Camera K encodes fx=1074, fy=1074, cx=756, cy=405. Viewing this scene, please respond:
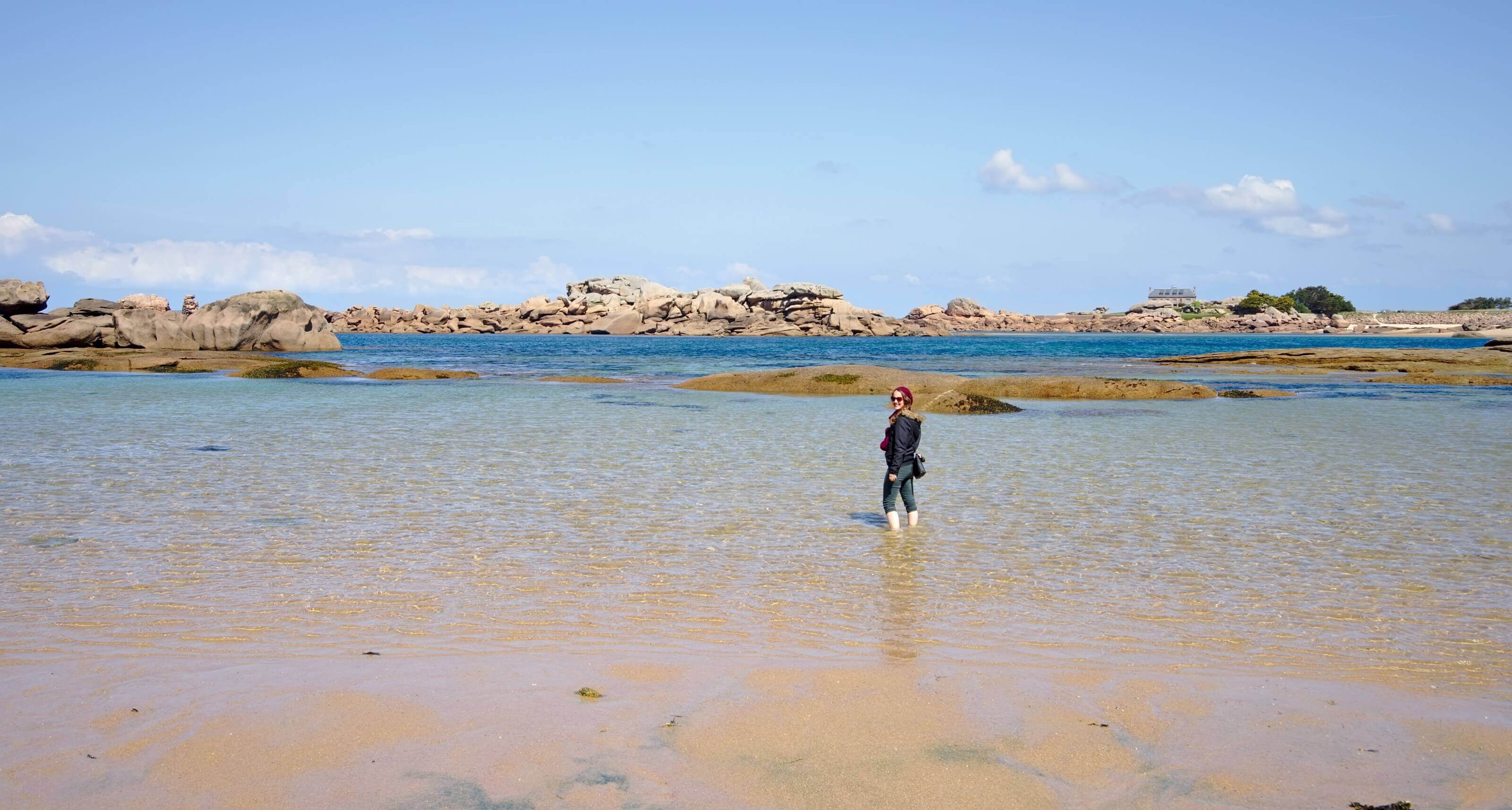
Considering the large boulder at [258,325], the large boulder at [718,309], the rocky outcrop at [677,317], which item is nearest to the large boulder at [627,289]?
the rocky outcrop at [677,317]

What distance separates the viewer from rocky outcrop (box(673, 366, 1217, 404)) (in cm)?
2741

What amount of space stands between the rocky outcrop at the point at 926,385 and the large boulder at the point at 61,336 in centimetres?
3450

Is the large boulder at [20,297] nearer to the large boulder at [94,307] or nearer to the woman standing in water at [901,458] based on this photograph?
the large boulder at [94,307]

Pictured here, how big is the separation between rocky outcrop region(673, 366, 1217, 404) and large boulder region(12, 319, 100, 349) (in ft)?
113

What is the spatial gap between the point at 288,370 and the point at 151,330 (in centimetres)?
2165

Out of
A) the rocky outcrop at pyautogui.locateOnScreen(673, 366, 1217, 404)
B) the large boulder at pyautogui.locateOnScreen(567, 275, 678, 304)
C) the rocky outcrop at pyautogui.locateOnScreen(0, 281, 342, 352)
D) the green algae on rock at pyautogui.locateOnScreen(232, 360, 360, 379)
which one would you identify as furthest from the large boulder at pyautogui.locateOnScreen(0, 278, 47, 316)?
the large boulder at pyautogui.locateOnScreen(567, 275, 678, 304)

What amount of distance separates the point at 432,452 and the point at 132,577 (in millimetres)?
A: 7705

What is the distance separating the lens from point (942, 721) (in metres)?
5.07

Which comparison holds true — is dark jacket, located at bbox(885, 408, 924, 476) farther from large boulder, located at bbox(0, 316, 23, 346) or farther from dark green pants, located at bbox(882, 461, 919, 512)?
large boulder, located at bbox(0, 316, 23, 346)

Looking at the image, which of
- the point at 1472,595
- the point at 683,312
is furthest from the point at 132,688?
the point at 683,312

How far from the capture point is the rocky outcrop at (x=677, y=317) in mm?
143500

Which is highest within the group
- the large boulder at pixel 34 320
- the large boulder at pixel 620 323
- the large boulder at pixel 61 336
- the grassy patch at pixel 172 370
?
the large boulder at pixel 620 323

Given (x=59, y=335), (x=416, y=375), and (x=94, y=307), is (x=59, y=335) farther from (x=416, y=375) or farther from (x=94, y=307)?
(x=416, y=375)

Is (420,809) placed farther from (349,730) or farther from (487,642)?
(487,642)
